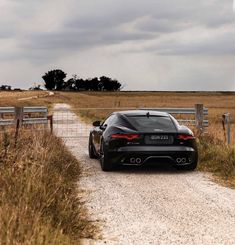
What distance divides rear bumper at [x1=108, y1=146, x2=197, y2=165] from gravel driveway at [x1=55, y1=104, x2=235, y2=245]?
28cm

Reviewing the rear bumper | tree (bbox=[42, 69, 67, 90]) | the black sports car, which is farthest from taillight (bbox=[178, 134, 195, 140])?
tree (bbox=[42, 69, 67, 90])

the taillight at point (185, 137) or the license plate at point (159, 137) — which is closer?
the license plate at point (159, 137)

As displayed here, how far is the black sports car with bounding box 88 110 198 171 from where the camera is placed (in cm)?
1096

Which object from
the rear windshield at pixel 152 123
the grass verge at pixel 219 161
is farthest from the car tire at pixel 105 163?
the grass verge at pixel 219 161

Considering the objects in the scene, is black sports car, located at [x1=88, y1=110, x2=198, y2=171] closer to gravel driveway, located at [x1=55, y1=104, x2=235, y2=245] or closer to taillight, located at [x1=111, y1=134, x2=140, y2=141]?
taillight, located at [x1=111, y1=134, x2=140, y2=141]

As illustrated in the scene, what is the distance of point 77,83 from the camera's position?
196 meters

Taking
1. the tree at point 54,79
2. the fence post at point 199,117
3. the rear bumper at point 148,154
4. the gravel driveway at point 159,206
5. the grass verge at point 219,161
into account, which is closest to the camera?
the gravel driveway at point 159,206

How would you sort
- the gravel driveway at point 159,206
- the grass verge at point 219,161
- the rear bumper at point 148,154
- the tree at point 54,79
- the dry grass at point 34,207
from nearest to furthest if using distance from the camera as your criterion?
1. the dry grass at point 34,207
2. the gravel driveway at point 159,206
3. the grass verge at point 219,161
4. the rear bumper at point 148,154
5. the tree at point 54,79

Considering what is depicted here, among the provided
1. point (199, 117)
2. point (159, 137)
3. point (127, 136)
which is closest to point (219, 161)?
point (159, 137)

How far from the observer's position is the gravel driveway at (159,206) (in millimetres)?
6230

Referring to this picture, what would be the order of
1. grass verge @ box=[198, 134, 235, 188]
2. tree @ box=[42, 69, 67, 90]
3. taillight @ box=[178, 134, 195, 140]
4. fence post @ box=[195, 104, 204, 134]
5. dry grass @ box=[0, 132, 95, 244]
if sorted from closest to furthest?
1. dry grass @ box=[0, 132, 95, 244]
2. grass verge @ box=[198, 134, 235, 188]
3. taillight @ box=[178, 134, 195, 140]
4. fence post @ box=[195, 104, 204, 134]
5. tree @ box=[42, 69, 67, 90]

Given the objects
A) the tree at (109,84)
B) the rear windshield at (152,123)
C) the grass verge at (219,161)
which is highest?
the tree at (109,84)

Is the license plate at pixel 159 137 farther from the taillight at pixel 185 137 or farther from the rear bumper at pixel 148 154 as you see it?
the taillight at pixel 185 137

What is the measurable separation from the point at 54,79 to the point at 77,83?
9.42m
